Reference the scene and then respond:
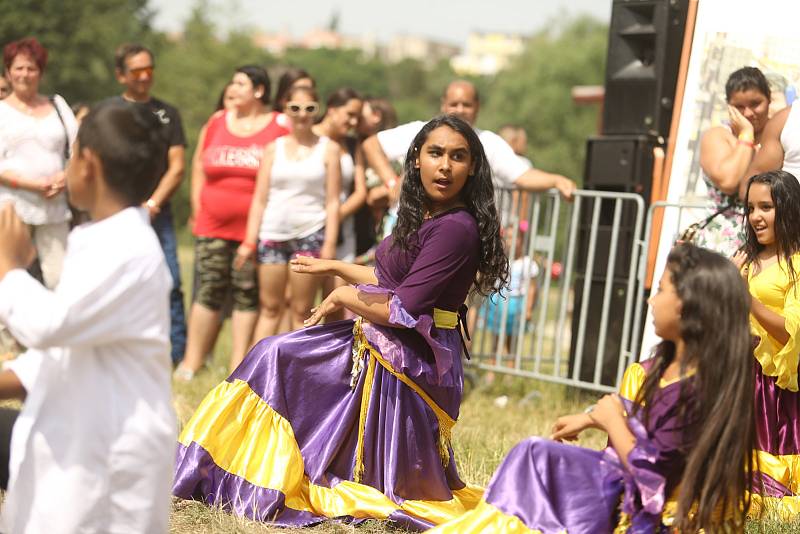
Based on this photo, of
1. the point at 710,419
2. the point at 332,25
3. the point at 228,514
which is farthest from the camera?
the point at 332,25

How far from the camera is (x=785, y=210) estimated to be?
458 centimetres

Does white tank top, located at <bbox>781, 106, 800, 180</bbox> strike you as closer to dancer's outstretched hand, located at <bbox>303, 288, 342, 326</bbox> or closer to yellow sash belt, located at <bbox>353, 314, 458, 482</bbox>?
yellow sash belt, located at <bbox>353, 314, 458, 482</bbox>

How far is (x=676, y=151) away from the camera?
22.5 ft

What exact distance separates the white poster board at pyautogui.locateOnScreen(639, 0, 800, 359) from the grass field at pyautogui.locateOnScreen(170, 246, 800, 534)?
0.86 m

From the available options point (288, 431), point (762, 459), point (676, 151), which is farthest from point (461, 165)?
point (676, 151)

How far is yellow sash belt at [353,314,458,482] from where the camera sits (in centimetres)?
435

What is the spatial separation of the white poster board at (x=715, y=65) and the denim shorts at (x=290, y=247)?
2.07m

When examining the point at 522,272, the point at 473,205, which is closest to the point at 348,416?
the point at 473,205

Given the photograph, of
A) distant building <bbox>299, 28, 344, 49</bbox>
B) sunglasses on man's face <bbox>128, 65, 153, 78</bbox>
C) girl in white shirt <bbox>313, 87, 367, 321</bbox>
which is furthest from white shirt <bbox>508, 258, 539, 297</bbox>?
distant building <bbox>299, 28, 344, 49</bbox>

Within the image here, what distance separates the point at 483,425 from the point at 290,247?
1.65 meters

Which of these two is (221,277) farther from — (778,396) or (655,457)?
(655,457)

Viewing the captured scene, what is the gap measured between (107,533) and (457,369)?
6.10ft

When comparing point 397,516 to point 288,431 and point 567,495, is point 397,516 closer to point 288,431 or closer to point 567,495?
point 288,431

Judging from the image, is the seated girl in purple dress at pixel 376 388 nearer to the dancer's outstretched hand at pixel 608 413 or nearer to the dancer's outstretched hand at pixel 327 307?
the dancer's outstretched hand at pixel 327 307
